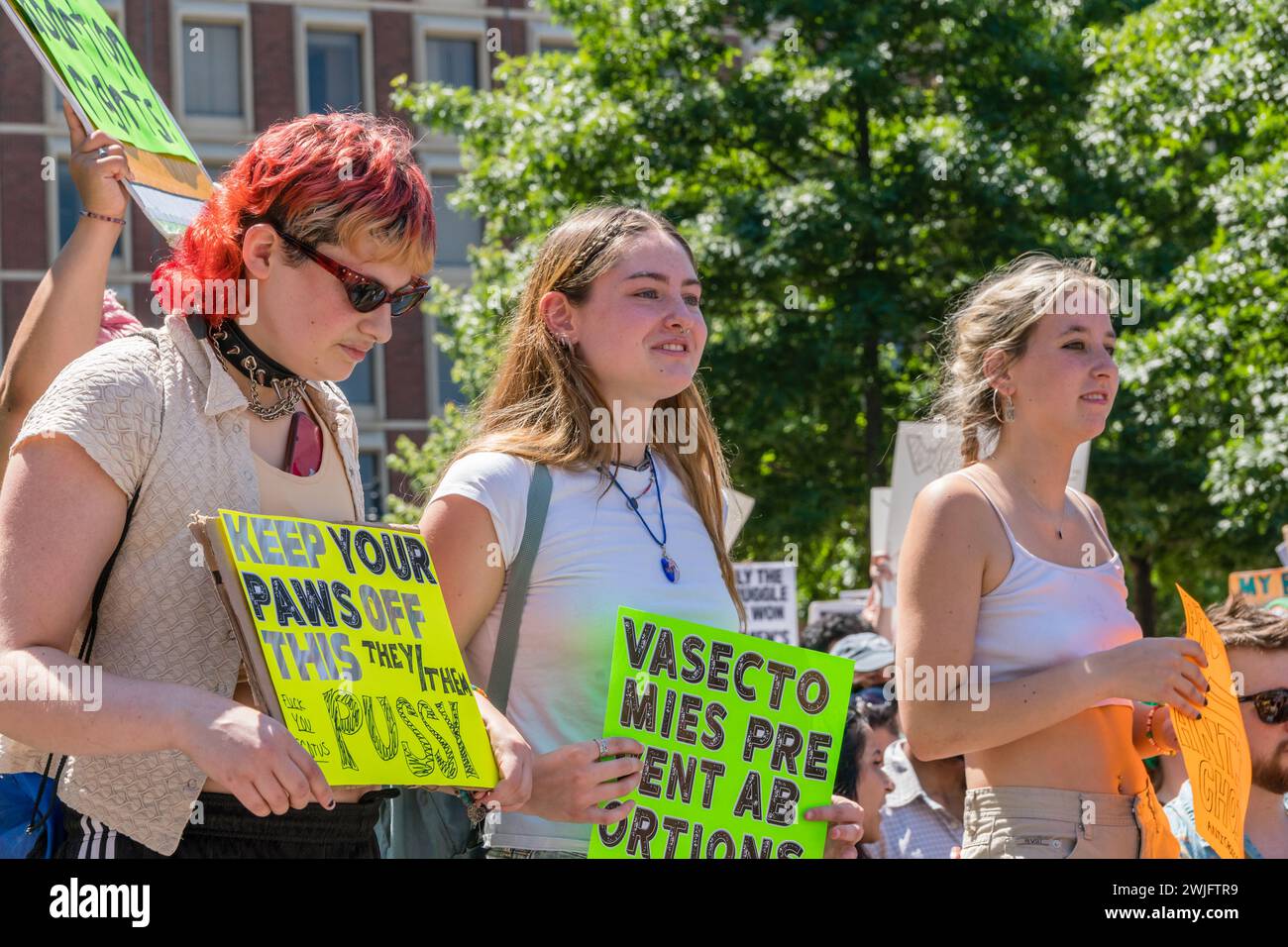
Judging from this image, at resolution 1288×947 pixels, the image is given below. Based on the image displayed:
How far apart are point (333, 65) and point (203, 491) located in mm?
33514

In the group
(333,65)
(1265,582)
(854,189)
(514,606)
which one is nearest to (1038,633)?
(514,606)

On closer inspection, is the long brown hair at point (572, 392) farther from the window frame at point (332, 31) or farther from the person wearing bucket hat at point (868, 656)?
the window frame at point (332, 31)

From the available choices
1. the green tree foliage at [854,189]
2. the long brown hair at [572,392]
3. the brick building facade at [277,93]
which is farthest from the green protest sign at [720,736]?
the brick building facade at [277,93]

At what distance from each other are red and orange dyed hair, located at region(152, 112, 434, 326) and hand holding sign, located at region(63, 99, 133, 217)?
52cm

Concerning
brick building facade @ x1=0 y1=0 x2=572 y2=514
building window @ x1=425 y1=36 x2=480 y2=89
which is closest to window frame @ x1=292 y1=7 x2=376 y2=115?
brick building facade @ x1=0 y1=0 x2=572 y2=514

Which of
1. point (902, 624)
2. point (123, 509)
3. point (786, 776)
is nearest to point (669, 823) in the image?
point (786, 776)

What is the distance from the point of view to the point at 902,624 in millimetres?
3170

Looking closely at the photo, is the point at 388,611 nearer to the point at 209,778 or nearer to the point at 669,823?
the point at 209,778

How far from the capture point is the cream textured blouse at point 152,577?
2227mm

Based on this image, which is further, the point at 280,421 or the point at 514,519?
the point at 514,519

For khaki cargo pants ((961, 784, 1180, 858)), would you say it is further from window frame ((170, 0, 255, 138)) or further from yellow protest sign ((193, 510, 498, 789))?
window frame ((170, 0, 255, 138))
